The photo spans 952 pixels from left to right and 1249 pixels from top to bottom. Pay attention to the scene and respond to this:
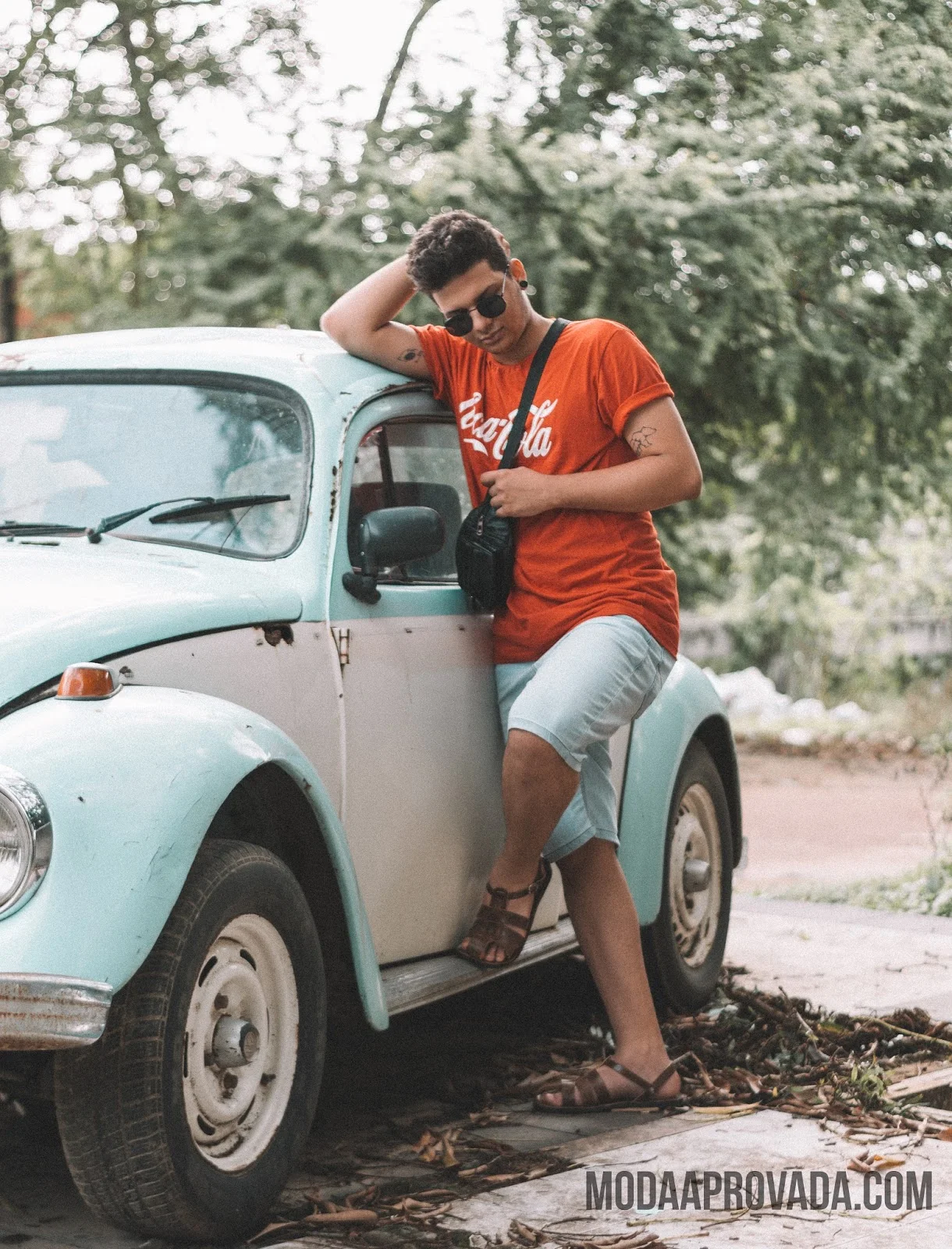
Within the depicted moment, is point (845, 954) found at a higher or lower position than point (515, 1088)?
lower

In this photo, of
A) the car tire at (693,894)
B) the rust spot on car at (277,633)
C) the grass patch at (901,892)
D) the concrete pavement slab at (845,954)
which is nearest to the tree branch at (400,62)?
the grass patch at (901,892)

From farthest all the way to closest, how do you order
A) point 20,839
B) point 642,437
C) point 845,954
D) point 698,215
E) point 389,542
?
1. point 698,215
2. point 845,954
3. point 642,437
4. point 389,542
5. point 20,839

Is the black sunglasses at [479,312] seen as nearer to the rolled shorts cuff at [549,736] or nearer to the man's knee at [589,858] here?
the rolled shorts cuff at [549,736]

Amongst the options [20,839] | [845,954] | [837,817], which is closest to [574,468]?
[20,839]

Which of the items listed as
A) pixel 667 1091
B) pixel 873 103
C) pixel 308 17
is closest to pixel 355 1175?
pixel 667 1091

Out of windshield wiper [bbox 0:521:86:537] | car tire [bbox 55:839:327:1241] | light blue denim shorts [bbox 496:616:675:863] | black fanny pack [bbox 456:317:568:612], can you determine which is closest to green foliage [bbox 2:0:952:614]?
black fanny pack [bbox 456:317:568:612]

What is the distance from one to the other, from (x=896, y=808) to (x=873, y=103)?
15.1 ft

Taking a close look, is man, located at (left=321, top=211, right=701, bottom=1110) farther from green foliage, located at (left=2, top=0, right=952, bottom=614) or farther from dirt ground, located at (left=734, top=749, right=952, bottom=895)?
green foliage, located at (left=2, top=0, right=952, bottom=614)

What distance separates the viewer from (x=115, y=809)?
321 cm

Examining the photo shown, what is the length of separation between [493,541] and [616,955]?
1139 mm

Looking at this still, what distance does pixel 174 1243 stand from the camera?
3.45 m

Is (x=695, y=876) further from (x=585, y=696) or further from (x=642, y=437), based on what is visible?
(x=642, y=437)

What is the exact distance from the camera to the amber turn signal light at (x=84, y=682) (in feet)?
11.0

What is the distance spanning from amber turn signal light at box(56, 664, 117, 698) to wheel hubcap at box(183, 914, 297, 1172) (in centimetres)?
54
